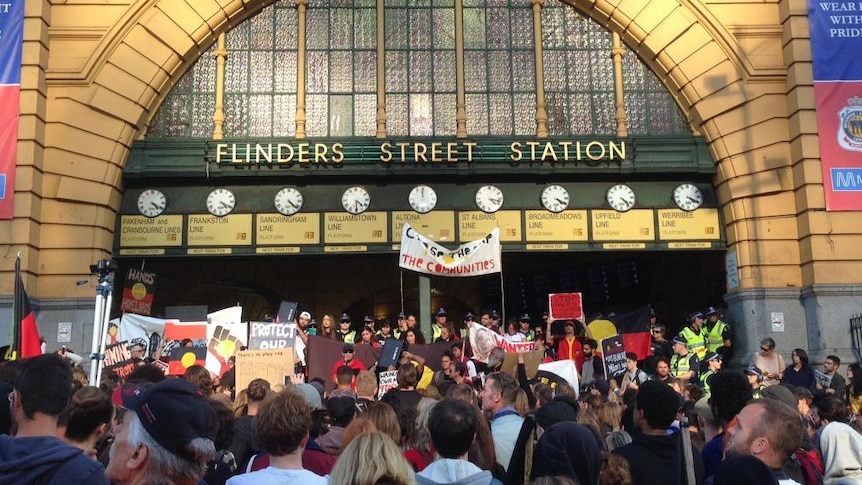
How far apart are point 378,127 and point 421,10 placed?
3.54 meters

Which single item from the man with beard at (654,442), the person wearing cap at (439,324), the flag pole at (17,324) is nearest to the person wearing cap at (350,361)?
the person wearing cap at (439,324)

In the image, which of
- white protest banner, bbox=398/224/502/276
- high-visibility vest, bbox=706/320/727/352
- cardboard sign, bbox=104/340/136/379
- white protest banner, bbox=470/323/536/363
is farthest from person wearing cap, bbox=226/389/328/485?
high-visibility vest, bbox=706/320/727/352

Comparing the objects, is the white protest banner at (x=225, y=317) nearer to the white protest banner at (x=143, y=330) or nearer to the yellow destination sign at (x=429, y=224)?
the white protest banner at (x=143, y=330)

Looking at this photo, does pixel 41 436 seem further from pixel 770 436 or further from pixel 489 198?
pixel 489 198

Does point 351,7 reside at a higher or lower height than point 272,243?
higher

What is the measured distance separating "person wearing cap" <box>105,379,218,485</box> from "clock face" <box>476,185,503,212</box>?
18.3 metres

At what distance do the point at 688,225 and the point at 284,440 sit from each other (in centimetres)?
1847

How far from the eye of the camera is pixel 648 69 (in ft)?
74.0

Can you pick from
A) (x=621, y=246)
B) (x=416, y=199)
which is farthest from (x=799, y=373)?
(x=416, y=199)

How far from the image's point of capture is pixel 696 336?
1883cm

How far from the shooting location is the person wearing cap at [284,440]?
465 cm

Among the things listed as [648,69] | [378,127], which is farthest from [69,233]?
[648,69]

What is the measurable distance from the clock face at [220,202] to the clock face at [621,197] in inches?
381

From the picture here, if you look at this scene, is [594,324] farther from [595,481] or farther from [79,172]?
[595,481]
